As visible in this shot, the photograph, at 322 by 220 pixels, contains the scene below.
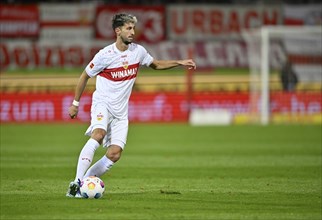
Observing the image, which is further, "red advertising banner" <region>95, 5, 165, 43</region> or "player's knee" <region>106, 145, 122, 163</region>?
"red advertising banner" <region>95, 5, 165, 43</region>

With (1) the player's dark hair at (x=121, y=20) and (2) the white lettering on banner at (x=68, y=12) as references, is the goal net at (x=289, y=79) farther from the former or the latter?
(1) the player's dark hair at (x=121, y=20)

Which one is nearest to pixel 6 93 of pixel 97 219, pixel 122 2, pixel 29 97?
pixel 29 97

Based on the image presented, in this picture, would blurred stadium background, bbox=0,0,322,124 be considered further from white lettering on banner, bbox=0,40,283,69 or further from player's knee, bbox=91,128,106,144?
player's knee, bbox=91,128,106,144

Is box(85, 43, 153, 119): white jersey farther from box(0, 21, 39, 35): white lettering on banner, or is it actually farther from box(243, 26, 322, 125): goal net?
box(0, 21, 39, 35): white lettering on banner

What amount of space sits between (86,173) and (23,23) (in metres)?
25.6

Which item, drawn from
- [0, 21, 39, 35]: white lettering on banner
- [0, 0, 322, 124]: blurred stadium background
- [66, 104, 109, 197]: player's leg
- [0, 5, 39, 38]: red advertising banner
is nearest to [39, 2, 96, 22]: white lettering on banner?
[0, 0, 322, 124]: blurred stadium background

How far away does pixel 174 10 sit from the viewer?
3750 centimetres

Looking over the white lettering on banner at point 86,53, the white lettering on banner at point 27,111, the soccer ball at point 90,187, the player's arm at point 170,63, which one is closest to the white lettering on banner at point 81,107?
the white lettering on banner at point 27,111

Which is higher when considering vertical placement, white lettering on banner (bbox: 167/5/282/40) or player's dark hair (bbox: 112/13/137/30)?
player's dark hair (bbox: 112/13/137/30)

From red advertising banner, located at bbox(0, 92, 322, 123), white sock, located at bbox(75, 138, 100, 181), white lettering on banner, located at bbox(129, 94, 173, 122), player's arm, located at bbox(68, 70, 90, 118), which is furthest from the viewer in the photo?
white lettering on banner, located at bbox(129, 94, 173, 122)

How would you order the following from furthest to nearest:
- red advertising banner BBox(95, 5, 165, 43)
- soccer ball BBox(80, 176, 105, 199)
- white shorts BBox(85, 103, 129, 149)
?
red advertising banner BBox(95, 5, 165, 43)
white shorts BBox(85, 103, 129, 149)
soccer ball BBox(80, 176, 105, 199)

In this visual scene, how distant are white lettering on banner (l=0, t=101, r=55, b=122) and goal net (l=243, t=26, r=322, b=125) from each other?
22.0ft

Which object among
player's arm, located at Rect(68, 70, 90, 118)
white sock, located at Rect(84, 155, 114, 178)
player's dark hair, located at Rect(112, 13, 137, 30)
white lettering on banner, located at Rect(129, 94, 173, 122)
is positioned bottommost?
white lettering on banner, located at Rect(129, 94, 173, 122)

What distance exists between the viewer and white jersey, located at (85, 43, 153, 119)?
36.7 feet
